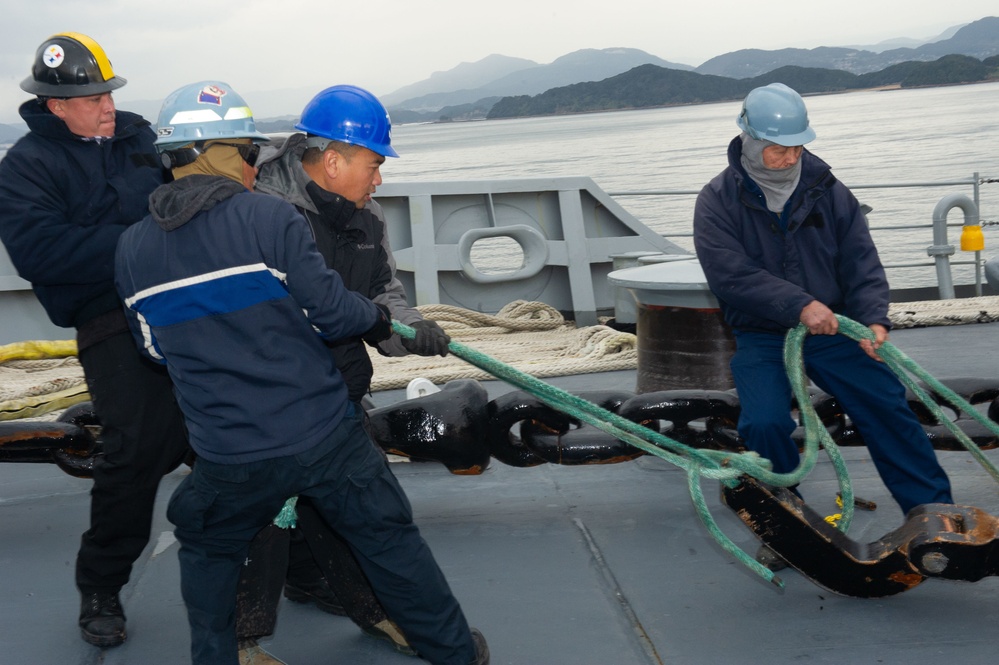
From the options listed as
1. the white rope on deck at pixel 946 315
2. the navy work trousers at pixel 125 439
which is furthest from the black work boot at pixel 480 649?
the white rope on deck at pixel 946 315

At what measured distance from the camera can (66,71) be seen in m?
2.83

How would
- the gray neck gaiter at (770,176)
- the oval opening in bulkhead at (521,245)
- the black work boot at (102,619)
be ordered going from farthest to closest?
the oval opening in bulkhead at (521,245)
the gray neck gaiter at (770,176)
the black work boot at (102,619)

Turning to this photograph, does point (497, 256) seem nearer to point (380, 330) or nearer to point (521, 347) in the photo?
point (521, 347)

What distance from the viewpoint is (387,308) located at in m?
2.81

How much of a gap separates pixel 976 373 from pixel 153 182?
3.99 m

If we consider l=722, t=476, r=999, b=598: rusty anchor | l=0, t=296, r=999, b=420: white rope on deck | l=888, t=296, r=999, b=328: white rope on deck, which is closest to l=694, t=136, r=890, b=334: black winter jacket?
l=722, t=476, r=999, b=598: rusty anchor

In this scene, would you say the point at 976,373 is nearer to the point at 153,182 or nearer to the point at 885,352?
the point at 885,352

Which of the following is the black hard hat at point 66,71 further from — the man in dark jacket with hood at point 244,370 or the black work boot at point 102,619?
the black work boot at point 102,619

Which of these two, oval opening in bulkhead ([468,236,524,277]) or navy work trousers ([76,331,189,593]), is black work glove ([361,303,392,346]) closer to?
navy work trousers ([76,331,189,593])

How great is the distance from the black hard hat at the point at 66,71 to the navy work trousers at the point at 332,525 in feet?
3.67

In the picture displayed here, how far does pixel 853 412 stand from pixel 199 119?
6.66 feet

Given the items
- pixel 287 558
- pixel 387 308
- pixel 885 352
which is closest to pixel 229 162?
pixel 387 308

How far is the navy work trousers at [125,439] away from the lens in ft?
9.41

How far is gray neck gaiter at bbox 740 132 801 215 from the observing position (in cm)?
322
